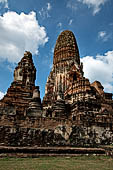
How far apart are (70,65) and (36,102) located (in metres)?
20.5

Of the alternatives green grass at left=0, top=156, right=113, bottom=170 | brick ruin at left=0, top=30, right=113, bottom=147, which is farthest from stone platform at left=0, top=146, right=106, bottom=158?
brick ruin at left=0, top=30, right=113, bottom=147

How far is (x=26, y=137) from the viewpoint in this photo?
1039 centimetres

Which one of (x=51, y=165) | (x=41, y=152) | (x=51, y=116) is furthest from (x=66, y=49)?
(x=51, y=165)

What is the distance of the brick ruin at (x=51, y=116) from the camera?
10.6 m

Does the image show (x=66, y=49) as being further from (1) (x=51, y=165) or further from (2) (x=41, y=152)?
(1) (x=51, y=165)

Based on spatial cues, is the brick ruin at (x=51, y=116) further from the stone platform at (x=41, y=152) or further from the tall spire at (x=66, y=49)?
the tall spire at (x=66, y=49)

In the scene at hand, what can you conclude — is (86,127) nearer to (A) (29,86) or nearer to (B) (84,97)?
(B) (84,97)

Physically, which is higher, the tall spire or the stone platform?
the tall spire

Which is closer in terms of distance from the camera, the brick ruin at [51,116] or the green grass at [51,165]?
the green grass at [51,165]

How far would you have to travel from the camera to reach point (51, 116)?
669 inches

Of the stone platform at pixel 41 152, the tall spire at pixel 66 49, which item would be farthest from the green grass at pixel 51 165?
the tall spire at pixel 66 49

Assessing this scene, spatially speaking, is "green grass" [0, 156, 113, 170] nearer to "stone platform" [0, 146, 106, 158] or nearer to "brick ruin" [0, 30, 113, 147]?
"stone platform" [0, 146, 106, 158]

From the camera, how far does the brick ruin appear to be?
10617 millimetres

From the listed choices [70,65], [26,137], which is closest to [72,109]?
[26,137]
